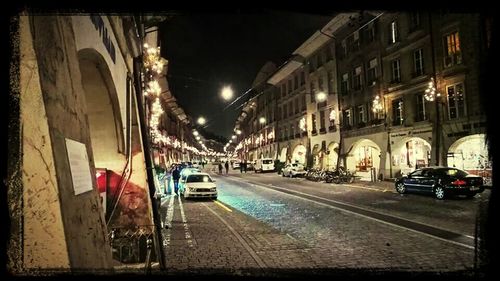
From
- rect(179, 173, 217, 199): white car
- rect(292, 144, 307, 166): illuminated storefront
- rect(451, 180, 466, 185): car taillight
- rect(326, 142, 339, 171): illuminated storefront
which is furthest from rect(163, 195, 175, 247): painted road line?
rect(292, 144, 307, 166): illuminated storefront

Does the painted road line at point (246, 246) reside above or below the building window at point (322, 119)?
below

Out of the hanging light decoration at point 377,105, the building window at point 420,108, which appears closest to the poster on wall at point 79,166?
the building window at point 420,108

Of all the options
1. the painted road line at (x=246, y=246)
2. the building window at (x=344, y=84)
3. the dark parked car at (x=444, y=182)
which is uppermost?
the building window at (x=344, y=84)

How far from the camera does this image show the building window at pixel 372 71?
111ft

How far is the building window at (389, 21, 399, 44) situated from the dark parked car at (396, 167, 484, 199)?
14.0 metres

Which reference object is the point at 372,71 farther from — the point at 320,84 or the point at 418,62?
the point at 320,84

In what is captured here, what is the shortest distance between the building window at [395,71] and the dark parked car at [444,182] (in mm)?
12088

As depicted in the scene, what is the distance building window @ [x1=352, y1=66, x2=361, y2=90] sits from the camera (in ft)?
119

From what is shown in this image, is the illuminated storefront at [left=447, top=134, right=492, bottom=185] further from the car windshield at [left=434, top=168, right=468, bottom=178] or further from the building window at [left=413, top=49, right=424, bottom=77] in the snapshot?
the building window at [left=413, top=49, right=424, bottom=77]

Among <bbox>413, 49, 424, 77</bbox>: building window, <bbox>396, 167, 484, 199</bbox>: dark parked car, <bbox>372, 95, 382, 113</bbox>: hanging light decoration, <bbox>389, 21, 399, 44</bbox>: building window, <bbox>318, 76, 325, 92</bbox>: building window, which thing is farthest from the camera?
<bbox>318, 76, 325, 92</bbox>: building window

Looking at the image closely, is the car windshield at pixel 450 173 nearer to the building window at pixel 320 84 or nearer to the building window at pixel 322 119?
the building window at pixel 322 119

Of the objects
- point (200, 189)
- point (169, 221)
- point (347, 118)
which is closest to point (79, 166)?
point (169, 221)

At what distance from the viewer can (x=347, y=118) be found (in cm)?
3847

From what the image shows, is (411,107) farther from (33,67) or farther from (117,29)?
(33,67)
